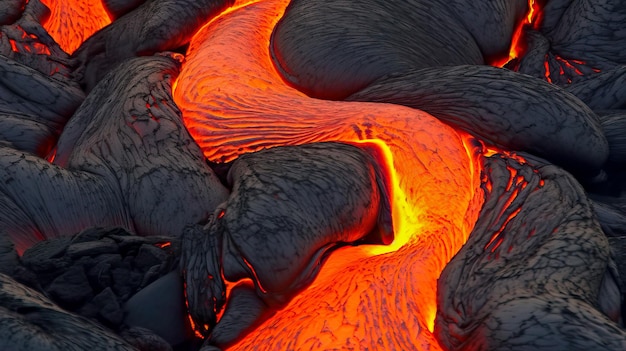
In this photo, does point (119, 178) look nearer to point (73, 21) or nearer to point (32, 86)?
point (32, 86)

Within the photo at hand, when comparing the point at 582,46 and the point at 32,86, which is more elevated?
the point at 32,86

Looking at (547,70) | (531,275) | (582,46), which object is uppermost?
(531,275)

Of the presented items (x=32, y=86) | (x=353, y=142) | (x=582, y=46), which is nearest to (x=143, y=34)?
(x=32, y=86)

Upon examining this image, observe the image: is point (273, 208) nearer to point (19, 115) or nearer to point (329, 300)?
point (329, 300)

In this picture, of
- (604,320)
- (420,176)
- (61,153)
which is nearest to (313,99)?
(420,176)

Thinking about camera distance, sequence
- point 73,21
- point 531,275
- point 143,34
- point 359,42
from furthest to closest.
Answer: point 73,21, point 143,34, point 359,42, point 531,275

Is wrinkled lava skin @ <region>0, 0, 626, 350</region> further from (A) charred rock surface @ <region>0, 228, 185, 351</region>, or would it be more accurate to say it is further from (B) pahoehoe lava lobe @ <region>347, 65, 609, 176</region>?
(A) charred rock surface @ <region>0, 228, 185, 351</region>

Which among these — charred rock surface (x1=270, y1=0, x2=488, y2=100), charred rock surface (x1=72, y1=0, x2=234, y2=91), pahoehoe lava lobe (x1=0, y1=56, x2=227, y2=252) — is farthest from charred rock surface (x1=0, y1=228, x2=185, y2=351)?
charred rock surface (x1=72, y1=0, x2=234, y2=91)

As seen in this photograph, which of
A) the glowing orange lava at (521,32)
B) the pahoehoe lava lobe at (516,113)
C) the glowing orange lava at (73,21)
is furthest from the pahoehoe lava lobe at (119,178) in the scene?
the glowing orange lava at (521,32)
